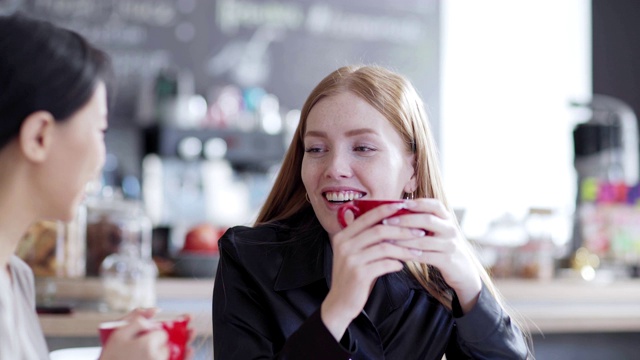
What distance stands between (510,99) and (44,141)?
5869 mm

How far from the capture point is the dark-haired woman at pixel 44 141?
1011mm

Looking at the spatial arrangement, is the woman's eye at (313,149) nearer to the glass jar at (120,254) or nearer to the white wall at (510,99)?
the glass jar at (120,254)

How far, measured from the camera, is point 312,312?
154 cm

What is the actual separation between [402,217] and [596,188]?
2.76 meters

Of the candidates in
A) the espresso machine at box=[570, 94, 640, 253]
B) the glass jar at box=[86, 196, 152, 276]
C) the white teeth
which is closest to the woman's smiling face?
the white teeth

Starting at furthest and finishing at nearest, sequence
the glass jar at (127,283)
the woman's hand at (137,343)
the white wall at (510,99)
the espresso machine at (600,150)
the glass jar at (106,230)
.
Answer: the white wall at (510,99) < the espresso machine at (600,150) < the glass jar at (106,230) < the glass jar at (127,283) < the woman's hand at (137,343)

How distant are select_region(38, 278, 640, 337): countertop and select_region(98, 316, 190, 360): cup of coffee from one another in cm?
93

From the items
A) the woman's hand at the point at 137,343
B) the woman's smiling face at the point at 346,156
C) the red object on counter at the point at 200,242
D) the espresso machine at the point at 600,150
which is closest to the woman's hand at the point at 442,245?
the woman's smiling face at the point at 346,156

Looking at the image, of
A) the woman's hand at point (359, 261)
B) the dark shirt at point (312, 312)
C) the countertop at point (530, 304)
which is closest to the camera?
the woman's hand at point (359, 261)

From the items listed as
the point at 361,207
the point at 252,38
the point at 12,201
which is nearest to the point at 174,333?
the point at 12,201

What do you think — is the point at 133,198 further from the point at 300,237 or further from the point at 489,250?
the point at 300,237

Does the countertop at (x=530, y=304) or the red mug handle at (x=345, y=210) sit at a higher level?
the red mug handle at (x=345, y=210)

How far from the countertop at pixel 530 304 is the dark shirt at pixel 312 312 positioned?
1.76 feet

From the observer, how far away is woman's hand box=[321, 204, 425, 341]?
1289mm
